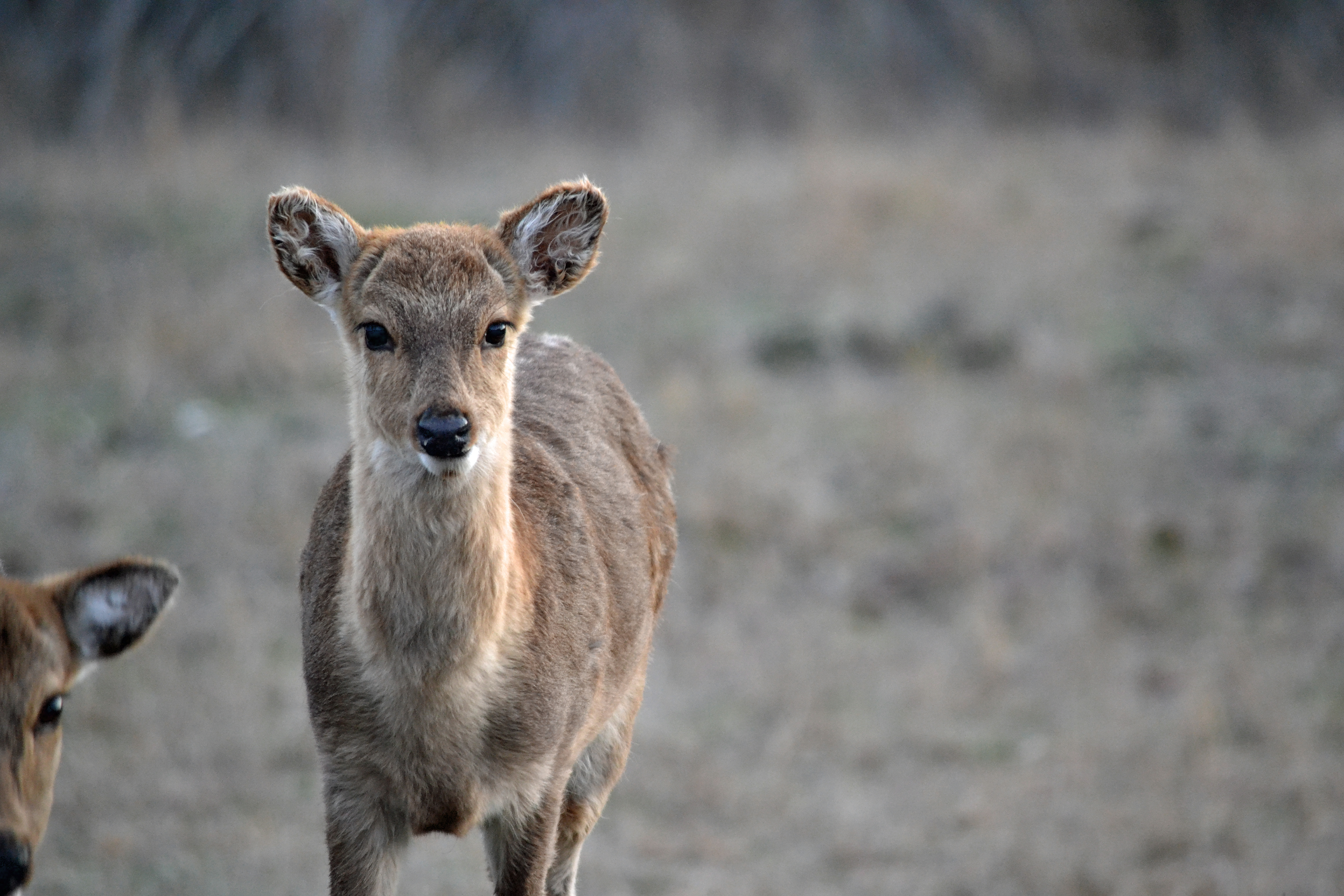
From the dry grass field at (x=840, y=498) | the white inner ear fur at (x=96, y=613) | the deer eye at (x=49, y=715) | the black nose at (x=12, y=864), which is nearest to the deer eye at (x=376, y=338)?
the white inner ear fur at (x=96, y=613)

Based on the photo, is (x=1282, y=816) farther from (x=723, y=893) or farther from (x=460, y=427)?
(x=460, y=427)

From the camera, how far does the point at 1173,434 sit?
11.5 meters

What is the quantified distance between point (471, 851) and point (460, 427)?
451 cm

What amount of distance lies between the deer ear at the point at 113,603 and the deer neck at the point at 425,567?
49 centimetres

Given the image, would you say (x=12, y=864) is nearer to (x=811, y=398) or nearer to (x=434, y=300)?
(x=434, y=300)

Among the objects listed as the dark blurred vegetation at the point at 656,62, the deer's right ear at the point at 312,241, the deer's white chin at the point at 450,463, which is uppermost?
the dark blurred vegetation at the point at 656,62

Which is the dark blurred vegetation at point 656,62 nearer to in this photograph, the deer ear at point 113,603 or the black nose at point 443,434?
the deer ear at point 113,603

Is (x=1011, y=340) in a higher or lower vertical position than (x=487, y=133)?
lower

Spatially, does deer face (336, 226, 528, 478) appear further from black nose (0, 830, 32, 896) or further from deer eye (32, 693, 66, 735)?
black nose (0, 830, 32, 896)

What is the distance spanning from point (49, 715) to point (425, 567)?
1014 mm

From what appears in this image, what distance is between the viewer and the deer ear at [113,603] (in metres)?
3.70

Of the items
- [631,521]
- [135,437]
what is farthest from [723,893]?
[135,437]

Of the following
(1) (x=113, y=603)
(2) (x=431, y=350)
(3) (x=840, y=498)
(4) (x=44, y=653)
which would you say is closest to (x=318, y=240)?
(2) (x=431, y=350)

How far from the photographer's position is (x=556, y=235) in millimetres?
4195
